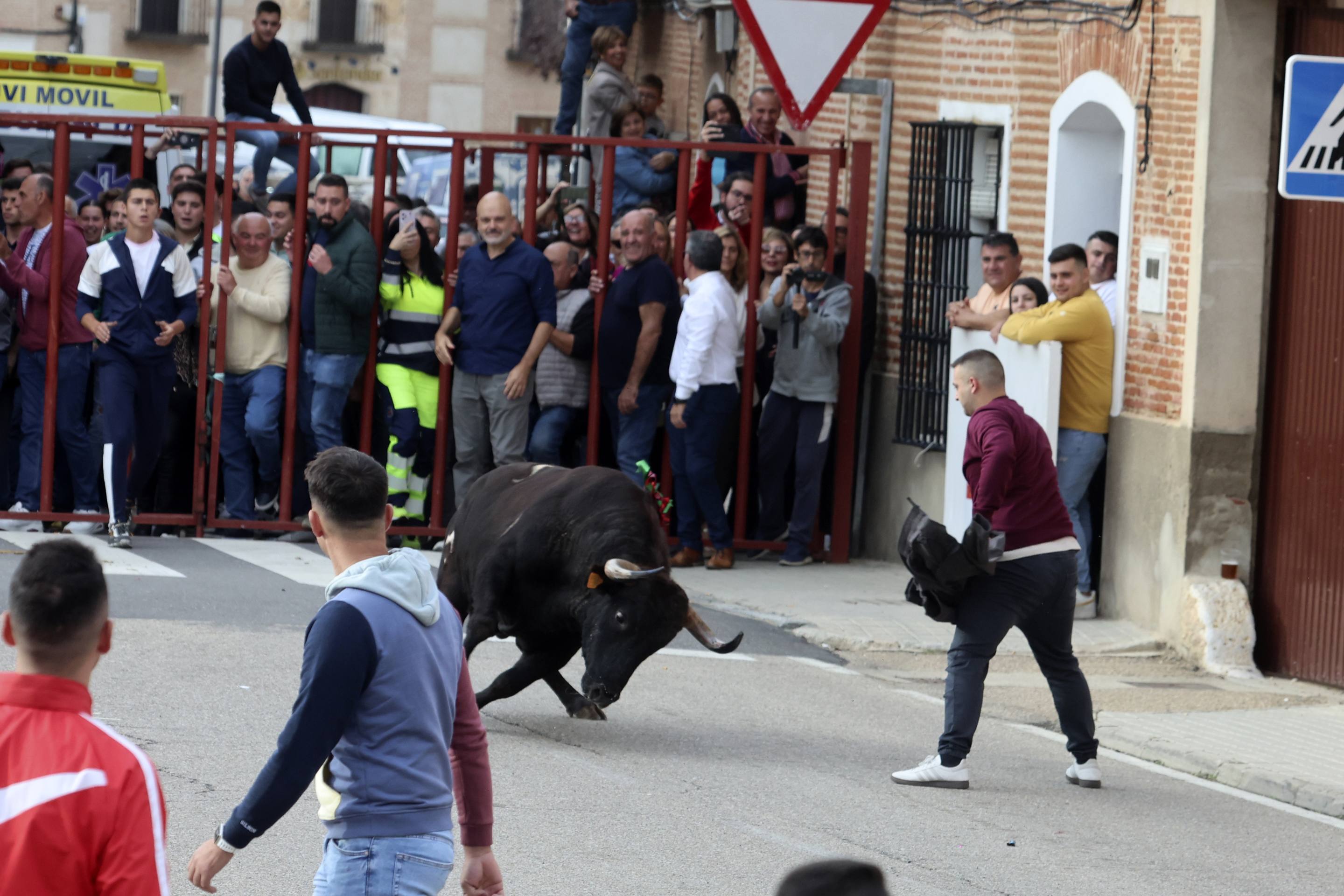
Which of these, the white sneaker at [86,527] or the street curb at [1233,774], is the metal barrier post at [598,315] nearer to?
the white sneaker at [86,527]

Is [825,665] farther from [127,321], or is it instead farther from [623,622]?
[127,321]

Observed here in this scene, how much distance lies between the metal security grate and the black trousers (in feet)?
19.1

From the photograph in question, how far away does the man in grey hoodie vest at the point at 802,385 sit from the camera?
1380 centimetres

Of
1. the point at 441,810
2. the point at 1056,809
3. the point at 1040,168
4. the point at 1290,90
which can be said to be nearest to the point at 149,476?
the point at 1040,168

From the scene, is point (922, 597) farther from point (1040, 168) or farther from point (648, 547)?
point (1040, 168)

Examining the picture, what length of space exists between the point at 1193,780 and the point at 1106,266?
4.65 m

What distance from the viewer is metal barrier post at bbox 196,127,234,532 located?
13.6 metres

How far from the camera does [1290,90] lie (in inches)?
296

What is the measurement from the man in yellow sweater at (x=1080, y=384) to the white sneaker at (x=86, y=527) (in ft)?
20.9

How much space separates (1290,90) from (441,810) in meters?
4.73

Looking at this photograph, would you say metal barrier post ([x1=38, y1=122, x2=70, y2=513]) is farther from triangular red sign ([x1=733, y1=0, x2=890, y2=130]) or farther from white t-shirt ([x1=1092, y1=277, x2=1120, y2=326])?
white t-shirt ([x1=1092, y1=277, x2=1120, y2=326])

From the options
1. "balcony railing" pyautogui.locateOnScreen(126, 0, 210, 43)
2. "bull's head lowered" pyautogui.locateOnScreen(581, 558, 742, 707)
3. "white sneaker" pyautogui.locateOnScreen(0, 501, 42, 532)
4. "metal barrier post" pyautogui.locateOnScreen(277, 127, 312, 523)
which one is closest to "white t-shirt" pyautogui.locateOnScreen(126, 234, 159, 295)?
"metal barrier post" pyautogui.locateOnScreen(277, 127, 312, 523)

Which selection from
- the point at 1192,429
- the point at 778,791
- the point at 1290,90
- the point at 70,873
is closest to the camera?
the point at 70,873

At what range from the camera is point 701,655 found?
440 inches
